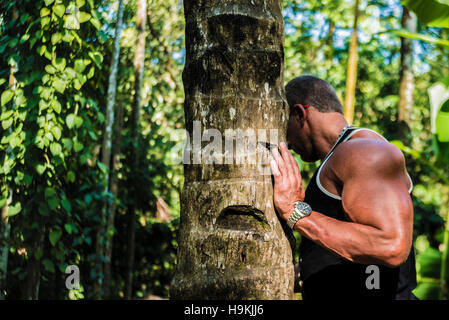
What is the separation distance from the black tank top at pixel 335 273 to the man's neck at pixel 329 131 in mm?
107

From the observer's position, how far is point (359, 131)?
2240 mm

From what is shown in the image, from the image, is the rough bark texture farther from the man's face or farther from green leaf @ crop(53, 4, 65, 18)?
green leaf @ crop(53, 4, 65, 18)

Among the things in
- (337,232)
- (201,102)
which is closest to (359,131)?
(337,232)

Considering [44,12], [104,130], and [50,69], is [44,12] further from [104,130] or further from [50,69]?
[104,130]

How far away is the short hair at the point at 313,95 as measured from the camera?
96.3 inches

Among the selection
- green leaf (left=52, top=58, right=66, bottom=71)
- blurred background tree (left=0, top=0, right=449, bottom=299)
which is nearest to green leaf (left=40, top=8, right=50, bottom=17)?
blurred background tree (left=0, top=0, right=449, bottom=299)

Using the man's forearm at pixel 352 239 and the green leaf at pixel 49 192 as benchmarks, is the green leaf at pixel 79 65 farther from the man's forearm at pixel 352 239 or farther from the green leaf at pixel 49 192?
the man's forearm at pixel 352 239

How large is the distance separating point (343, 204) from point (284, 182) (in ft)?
1.07

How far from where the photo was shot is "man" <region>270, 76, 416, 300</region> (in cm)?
180

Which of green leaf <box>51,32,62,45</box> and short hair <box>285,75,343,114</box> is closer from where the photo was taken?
short hair <box>285,75,343,114</box>

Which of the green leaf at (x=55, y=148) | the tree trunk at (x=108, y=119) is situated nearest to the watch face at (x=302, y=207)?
the green leaf at (x=55, y=148)

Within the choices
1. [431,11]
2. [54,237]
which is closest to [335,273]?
[431,11]
